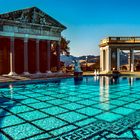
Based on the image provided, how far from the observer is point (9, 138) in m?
5.57

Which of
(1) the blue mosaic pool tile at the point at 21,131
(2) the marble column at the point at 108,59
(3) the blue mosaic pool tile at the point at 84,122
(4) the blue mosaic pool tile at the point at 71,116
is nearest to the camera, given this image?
(1) the blue mosaic pool tile at the point at 21,131

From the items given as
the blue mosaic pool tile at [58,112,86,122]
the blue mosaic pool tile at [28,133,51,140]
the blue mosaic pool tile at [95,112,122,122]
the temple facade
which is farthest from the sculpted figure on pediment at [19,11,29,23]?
the blue mosaic pool tile at [28,133,51,140]

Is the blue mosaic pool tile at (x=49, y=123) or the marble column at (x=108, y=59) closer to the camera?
the blue mosaic pool tile at (x=49, y=123)

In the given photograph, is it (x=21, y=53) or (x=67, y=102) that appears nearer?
(x=67, y=102)

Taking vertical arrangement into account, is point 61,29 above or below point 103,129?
above

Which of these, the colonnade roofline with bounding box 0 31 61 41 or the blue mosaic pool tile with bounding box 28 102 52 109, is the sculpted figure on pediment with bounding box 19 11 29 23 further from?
the blue mosaic pool tile with bounding box 28 102 52 109

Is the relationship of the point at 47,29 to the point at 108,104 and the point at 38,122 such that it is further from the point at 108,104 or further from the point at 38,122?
the point at 38,122

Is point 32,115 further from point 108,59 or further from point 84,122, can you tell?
point 108,59

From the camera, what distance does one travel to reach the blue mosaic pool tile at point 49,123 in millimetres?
6578

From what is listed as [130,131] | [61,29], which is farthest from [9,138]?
[61,29]

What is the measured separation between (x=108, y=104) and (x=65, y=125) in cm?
369

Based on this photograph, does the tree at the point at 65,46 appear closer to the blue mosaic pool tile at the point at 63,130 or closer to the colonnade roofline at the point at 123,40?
the colonnade roofline at the point at 123,40

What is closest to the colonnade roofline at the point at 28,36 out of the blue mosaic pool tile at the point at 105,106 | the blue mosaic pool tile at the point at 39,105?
the blue mosaic pool tile at the point at 39,105

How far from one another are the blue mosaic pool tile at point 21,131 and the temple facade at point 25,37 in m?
14.5
